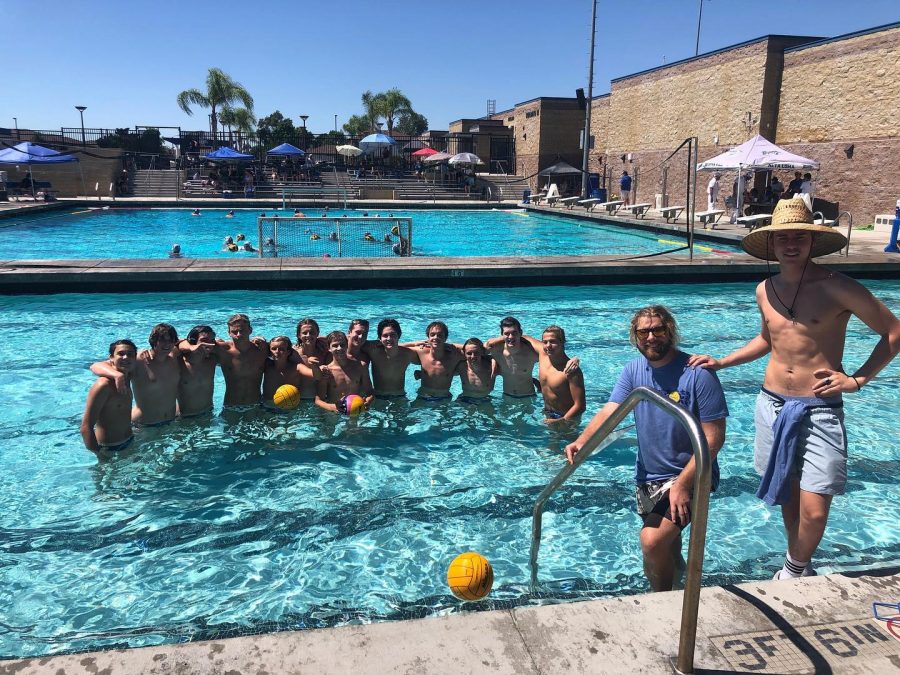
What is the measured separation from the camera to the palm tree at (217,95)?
170ft

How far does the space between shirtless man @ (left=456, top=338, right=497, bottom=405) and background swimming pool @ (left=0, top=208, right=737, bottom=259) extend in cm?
1083

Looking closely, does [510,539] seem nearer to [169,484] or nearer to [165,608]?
[165,608]

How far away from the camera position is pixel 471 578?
343 centimetres

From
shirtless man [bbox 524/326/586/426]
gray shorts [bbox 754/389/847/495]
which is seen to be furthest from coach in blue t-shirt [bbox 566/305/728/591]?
shirtless man [bbox 524/326/586/426]

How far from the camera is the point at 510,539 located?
437 cm

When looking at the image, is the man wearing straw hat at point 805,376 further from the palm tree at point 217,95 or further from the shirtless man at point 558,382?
the palm tree at point 217,95

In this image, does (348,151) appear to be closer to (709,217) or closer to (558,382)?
(709,217)

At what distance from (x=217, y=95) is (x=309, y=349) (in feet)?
175

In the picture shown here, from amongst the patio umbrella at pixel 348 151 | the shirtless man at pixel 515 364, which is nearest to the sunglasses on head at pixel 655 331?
the shirtless man at pixel 515 364

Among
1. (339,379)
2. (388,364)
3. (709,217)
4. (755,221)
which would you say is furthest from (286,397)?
(709,217)

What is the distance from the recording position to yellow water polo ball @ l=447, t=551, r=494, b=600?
3439 millimetres

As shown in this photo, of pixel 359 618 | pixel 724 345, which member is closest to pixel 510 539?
pixel 359 618

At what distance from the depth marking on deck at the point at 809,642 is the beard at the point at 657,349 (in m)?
1.27

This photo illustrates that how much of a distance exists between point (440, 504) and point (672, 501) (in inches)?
85.8
